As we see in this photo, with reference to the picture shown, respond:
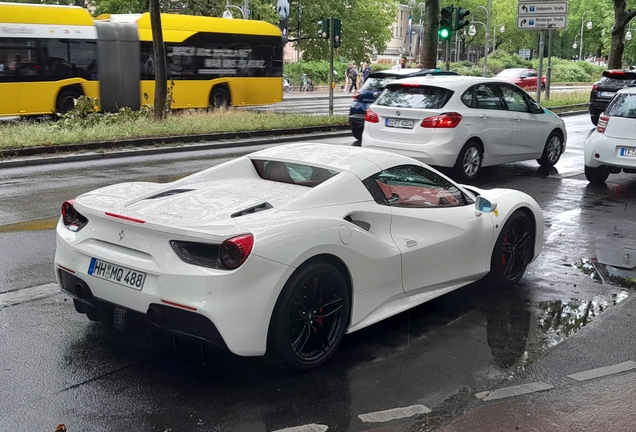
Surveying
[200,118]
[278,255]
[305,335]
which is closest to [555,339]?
[305,335]

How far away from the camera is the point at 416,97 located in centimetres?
1259

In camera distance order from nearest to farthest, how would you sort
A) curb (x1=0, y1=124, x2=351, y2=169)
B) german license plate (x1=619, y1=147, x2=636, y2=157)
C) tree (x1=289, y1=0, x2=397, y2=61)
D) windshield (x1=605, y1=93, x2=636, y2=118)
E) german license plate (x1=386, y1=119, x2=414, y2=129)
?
1. german license plate (x1=619, y1=147, x2=636, y2=157)
2. windshield (x1=605, y1=93, x2=636, y2=118)
3. german license plate (x1=386, y1=119, x2=414, y2=129)
4. curb (x1=0, y1=124, x2=351, y2=169)
5. tree (x1=289, y1=0, x2=397, y2=61)

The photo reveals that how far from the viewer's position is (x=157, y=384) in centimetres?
449

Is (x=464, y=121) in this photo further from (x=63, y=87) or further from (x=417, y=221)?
(x=63, y=87)

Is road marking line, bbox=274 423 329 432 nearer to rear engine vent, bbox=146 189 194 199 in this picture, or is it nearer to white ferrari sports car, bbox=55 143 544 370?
white ferrari sports car, bbox=55 143 544 370

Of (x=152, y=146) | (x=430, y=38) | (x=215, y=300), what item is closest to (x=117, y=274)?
(x=215, y=300)

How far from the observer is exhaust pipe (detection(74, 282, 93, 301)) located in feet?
15.5

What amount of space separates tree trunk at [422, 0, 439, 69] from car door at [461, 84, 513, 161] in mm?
12602

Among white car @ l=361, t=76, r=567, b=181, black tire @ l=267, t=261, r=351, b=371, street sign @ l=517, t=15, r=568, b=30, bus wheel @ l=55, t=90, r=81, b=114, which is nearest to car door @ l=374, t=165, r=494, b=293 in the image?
black tire @ l=267, t=261, r=351, b=371

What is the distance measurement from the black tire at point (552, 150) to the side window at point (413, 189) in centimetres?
883

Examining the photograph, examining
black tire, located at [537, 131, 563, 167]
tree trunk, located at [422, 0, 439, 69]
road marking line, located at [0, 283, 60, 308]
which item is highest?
tree trunk, located at [422, 0, 439, 69]

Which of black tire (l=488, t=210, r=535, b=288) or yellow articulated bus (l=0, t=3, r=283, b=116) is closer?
black tire (l=488, t=210, r=535, b=288)

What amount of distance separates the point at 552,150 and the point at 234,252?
37.6 feet

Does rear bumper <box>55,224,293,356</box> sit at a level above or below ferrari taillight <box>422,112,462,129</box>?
below
